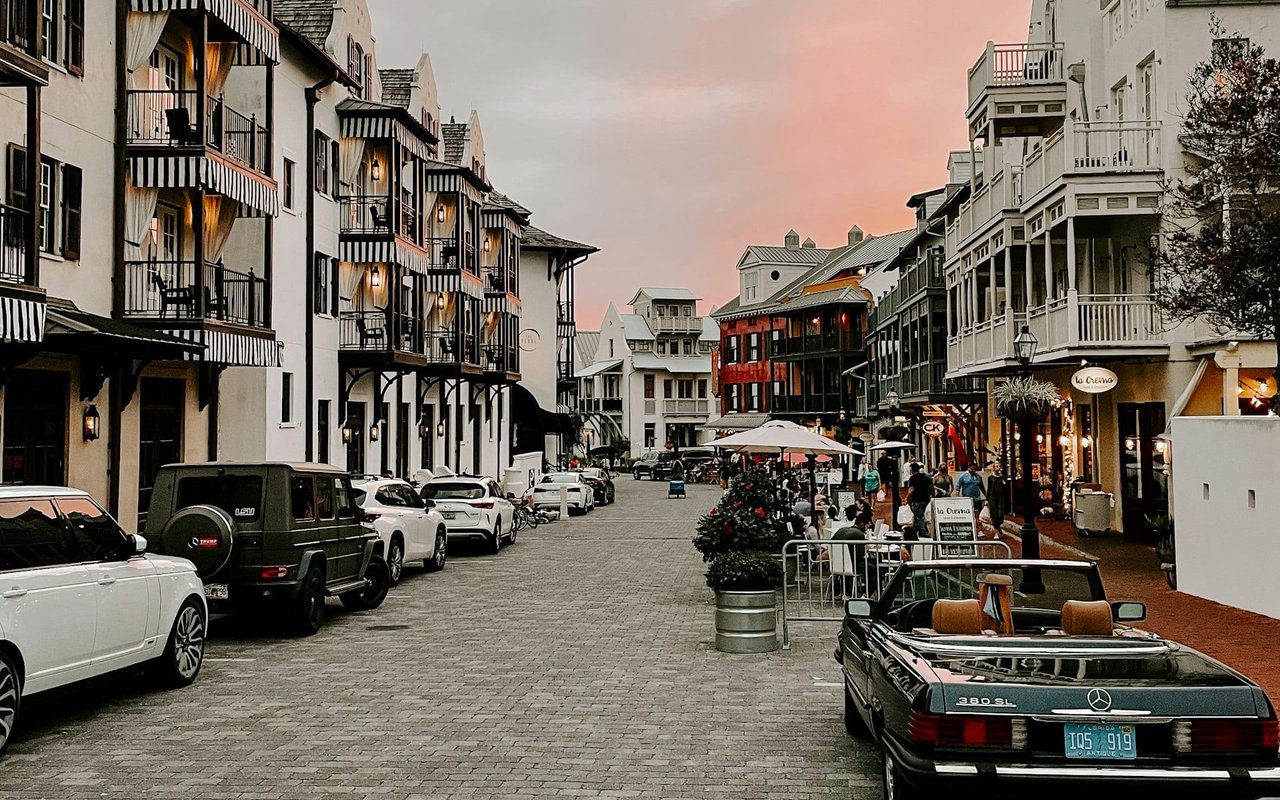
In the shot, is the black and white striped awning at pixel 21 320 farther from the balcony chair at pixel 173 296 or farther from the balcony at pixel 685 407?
the balcony at pixel 685 407

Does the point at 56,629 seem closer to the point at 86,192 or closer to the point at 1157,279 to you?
the point at 86,192

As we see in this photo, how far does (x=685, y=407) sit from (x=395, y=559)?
269 feet

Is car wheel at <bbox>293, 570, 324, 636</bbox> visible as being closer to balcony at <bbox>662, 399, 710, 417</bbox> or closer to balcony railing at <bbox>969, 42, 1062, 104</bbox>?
balcony railing at <bbox>969, 42, 1062, 104</bbox>

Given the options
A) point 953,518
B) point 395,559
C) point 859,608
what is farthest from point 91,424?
point 859,608

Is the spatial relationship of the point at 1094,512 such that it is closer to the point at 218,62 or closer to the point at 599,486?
the point at 218,62

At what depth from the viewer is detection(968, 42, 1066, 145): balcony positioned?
91.2ft

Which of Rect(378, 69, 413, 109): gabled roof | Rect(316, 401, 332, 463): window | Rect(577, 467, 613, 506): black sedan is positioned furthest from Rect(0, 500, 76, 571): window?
Rect(577, 467, 613, 506): black sedan

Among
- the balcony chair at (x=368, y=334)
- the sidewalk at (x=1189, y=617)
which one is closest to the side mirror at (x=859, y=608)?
the sidewalk at (x=1189, y=617)

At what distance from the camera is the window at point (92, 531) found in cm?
922

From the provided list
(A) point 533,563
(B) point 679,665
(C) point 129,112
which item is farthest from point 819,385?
(B) point 679,665

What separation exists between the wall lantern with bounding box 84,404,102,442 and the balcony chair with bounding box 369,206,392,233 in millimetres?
13866

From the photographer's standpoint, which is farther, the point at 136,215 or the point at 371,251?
the point at 371,251

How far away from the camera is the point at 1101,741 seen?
539 centimetres

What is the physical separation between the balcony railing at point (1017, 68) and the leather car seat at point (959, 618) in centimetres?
2342
